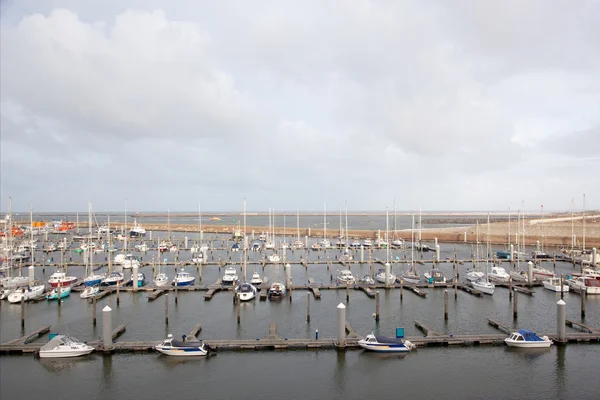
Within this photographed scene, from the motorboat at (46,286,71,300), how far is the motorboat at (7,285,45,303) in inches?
48.6

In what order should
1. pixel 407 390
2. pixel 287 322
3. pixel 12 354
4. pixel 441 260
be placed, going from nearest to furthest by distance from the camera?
pixel 407 390, pixel 12 354, pixel 287 322, pixel 441 260

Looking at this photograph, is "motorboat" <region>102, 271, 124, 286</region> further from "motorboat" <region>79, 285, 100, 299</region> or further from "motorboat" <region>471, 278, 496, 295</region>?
"motorboat" <region>471, 278, 496, 295</region>

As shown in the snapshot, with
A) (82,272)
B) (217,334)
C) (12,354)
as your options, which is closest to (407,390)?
(217,334)

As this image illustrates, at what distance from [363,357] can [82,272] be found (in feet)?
164

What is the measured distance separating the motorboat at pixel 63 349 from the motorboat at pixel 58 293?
16.8 metres

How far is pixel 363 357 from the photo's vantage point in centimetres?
2625

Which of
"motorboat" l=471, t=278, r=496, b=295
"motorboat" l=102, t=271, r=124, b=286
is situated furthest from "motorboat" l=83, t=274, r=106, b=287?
"motorboat" l=471, t=278, r=496, b=295

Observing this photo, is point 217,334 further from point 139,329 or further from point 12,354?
point 12,354

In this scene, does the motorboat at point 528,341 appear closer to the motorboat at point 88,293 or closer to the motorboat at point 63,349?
the motorboat at point 63,349

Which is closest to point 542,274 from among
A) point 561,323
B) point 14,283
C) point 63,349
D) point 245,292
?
point 561,323

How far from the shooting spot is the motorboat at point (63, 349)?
84.3 feet

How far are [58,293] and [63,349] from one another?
58.5 ft

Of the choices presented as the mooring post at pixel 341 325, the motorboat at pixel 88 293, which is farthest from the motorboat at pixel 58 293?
the mooring post at pixel 341 325

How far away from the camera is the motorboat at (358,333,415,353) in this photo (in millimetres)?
26484
